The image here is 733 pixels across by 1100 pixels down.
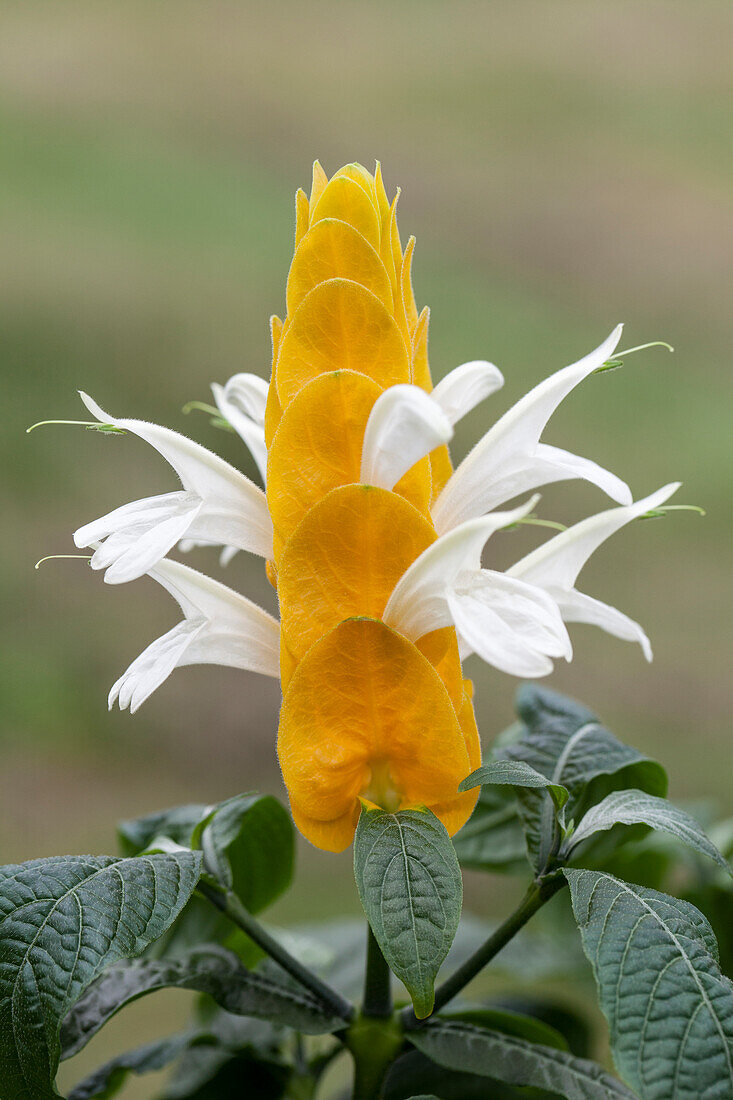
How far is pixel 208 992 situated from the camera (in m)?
0.44

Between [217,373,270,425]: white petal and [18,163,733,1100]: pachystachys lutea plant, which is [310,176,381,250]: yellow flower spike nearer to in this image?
[18,163,733,1100]: pachystachys lutea plant

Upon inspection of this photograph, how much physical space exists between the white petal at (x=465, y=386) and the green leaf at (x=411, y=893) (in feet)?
0.55

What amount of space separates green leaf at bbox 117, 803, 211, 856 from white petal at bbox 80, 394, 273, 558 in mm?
162

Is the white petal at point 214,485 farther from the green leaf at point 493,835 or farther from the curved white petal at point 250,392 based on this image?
the green leaf at point 493,835

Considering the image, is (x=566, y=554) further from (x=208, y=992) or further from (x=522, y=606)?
(x=208, y=992)

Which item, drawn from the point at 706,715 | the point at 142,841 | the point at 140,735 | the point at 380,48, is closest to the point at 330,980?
the point at 142,841

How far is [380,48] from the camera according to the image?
188 cm

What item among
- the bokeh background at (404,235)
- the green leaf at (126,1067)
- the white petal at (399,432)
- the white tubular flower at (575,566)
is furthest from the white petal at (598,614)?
the bokeh background at (404,235)

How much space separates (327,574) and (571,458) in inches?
4.1

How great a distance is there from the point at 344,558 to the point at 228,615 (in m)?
0.08

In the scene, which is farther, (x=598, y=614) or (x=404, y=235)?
(x=404, y=235)

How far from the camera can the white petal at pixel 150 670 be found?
37 cm

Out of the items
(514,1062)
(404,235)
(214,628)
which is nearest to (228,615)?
(214,628)

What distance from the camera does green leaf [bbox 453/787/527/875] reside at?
1.84ft
